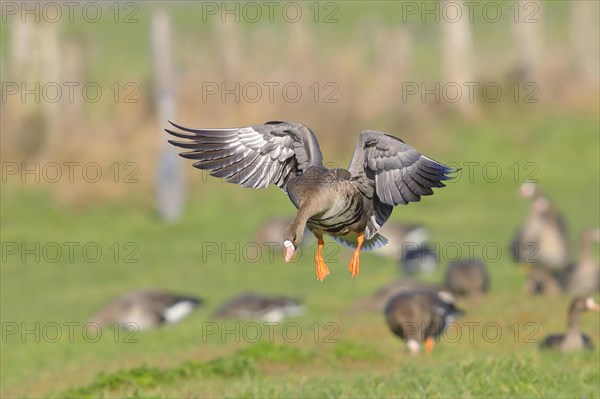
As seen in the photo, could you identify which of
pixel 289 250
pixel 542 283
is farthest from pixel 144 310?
pixel 289 250

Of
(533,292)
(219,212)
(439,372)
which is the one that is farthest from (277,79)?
(439,372)

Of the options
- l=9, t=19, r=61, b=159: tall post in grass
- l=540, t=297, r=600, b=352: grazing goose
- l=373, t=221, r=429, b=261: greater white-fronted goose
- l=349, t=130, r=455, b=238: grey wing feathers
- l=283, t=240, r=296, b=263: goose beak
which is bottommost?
l=540, t=297, r=600, b=352: grazing goose

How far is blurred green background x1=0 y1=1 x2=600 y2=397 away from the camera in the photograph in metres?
12.2

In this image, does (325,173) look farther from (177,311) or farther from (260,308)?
(177,311)

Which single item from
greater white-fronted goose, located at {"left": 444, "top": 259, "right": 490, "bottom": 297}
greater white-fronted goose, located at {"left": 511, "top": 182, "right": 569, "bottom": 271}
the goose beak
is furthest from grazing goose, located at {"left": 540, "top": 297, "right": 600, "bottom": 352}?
→ greater white-fronted goose, located at {"left": 511, "top": 182, "right": 569, "bottom": 271}

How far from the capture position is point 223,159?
9867 millimetres

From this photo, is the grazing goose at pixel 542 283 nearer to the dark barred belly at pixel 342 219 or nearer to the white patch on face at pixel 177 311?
the white patch on face at pixel 177 311

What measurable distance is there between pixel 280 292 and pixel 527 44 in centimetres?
2547

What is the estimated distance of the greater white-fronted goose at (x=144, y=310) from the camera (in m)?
19.7

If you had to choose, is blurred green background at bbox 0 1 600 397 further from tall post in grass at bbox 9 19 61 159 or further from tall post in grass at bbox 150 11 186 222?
tall post in grass at bbox 150 11 186 222

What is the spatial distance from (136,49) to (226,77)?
3692cm

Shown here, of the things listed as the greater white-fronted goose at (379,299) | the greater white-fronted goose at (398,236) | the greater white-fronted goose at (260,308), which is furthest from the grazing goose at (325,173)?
the greater white-fronted goose at (398,236)

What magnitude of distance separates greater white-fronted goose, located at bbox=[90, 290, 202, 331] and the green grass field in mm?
467

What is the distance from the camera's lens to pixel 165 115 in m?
30.8
